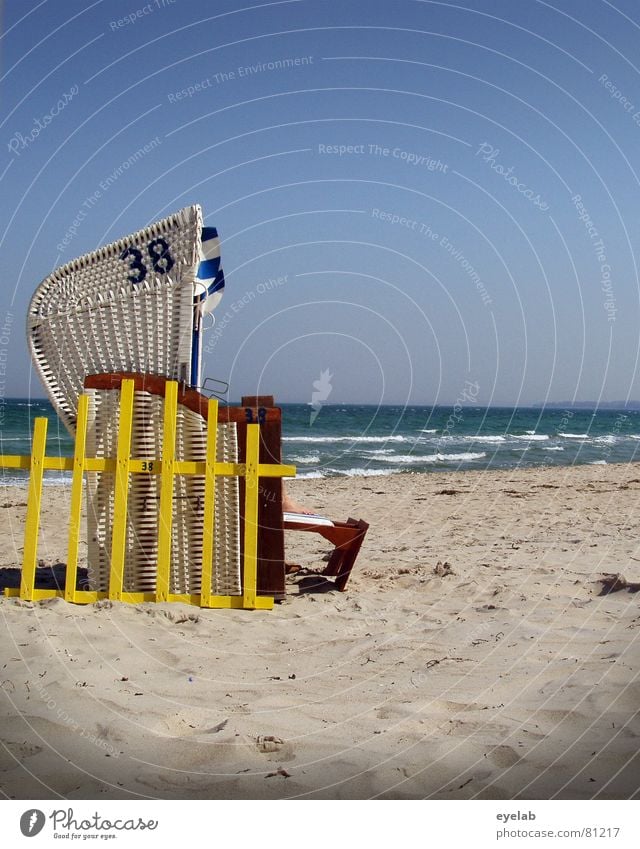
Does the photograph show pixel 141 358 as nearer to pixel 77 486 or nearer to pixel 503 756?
pixel 77 486

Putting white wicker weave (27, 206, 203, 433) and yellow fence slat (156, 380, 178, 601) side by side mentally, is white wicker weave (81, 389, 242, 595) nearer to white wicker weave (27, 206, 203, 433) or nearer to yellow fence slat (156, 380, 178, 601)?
yellow fence slat (156, 380, 178, 601)

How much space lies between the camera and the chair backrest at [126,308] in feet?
18.1

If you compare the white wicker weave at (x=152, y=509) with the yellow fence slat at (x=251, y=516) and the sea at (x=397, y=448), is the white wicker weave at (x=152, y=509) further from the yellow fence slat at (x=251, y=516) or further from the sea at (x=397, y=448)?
the sea at (x=397, y=448)

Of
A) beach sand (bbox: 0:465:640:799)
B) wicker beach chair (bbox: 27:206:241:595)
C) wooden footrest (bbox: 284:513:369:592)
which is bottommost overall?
beach sand (bbox: 0:465:640:799)

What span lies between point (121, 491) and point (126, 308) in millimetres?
1251

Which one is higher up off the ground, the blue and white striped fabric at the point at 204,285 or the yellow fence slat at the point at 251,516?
the blue and white striped fabric at the point at 204,285

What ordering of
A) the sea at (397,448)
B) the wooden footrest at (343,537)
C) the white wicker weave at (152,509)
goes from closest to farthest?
1. the white wicker weave at (152,509)
2. the wooden footrest at (343,537)
3. the sea at (397,448)
